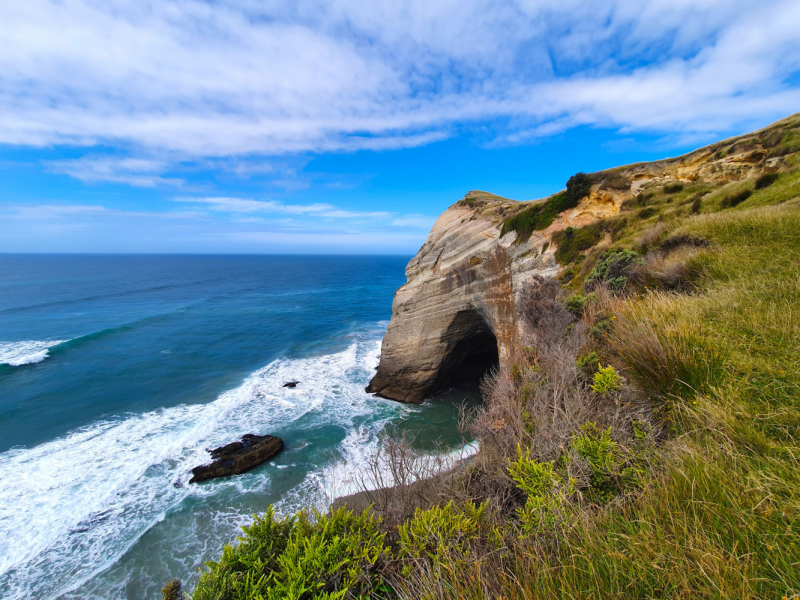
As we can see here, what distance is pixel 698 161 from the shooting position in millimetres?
15844

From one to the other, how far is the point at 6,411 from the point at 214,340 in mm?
13423

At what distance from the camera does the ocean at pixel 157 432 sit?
→ 1027 centimetres

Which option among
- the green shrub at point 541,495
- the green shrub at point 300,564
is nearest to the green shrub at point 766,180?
the green shrub at point 541,495

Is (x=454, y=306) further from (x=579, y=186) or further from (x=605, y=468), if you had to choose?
(x=605, y=468)

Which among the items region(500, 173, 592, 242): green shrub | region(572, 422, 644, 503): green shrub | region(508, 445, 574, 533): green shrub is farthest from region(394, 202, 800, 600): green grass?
region(500, 173, 592, 242): green shrub

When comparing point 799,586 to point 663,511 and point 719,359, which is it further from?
point 719,359

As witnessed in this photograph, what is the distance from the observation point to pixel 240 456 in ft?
46.4

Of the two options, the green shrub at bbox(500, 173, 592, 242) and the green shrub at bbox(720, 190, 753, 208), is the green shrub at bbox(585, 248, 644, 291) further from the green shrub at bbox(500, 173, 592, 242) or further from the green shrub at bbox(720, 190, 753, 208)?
the green shrub at bbox(500, 173, 592, 242)

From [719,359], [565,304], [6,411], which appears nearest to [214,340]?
[6,411]

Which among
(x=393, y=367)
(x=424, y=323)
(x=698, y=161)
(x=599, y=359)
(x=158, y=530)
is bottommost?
(x=158, y=530)

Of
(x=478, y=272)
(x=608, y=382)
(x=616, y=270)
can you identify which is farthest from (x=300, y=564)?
(x=478, y=272)

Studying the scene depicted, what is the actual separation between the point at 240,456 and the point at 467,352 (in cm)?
1411

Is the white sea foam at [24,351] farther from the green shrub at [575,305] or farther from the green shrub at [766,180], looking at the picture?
the green shrub at [766,180]

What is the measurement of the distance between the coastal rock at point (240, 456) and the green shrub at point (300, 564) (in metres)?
11.4
